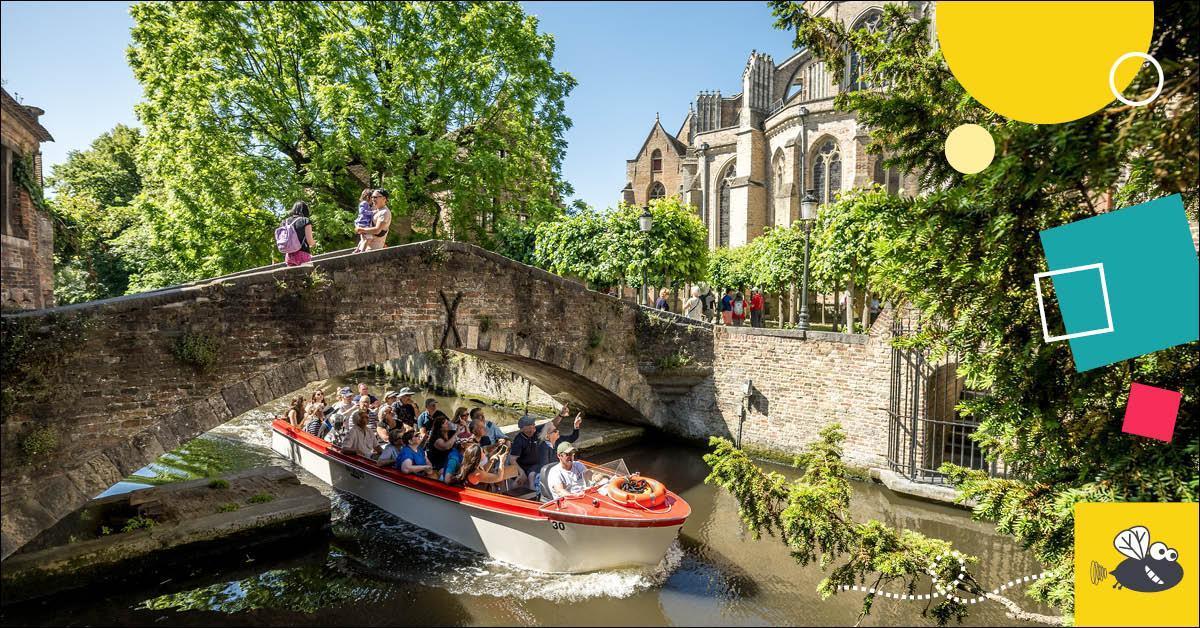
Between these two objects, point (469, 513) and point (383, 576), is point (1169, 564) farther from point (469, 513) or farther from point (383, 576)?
point (383, 576)

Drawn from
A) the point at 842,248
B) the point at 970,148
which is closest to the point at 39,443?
the point at 970,148

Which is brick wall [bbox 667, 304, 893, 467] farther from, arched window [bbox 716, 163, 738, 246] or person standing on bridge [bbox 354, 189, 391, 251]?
arched window [bbox 716, 163, 738, 246]

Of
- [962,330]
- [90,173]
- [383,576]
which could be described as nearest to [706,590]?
[383,576]

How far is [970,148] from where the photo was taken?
3932 millimetres

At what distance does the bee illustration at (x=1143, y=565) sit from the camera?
3.22 metres

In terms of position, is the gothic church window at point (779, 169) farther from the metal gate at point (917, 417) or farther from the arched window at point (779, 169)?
the metal gate at point (917, 417)

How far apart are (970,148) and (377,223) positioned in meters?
8.19

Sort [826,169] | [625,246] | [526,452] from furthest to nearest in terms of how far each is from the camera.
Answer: [826,169] < [625,246] < [526,452]

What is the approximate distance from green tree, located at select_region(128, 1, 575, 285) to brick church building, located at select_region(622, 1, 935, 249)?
50.7 feet

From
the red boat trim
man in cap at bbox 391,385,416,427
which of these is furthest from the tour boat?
man in cap at bbox 391,385,416,427

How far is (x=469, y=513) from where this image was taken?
8766mm

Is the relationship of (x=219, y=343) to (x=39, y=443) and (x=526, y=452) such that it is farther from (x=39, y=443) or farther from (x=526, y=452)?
(x=526, y=452)

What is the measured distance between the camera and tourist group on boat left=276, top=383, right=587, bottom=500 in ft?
28.0

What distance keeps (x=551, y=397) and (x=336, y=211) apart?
286 inches
